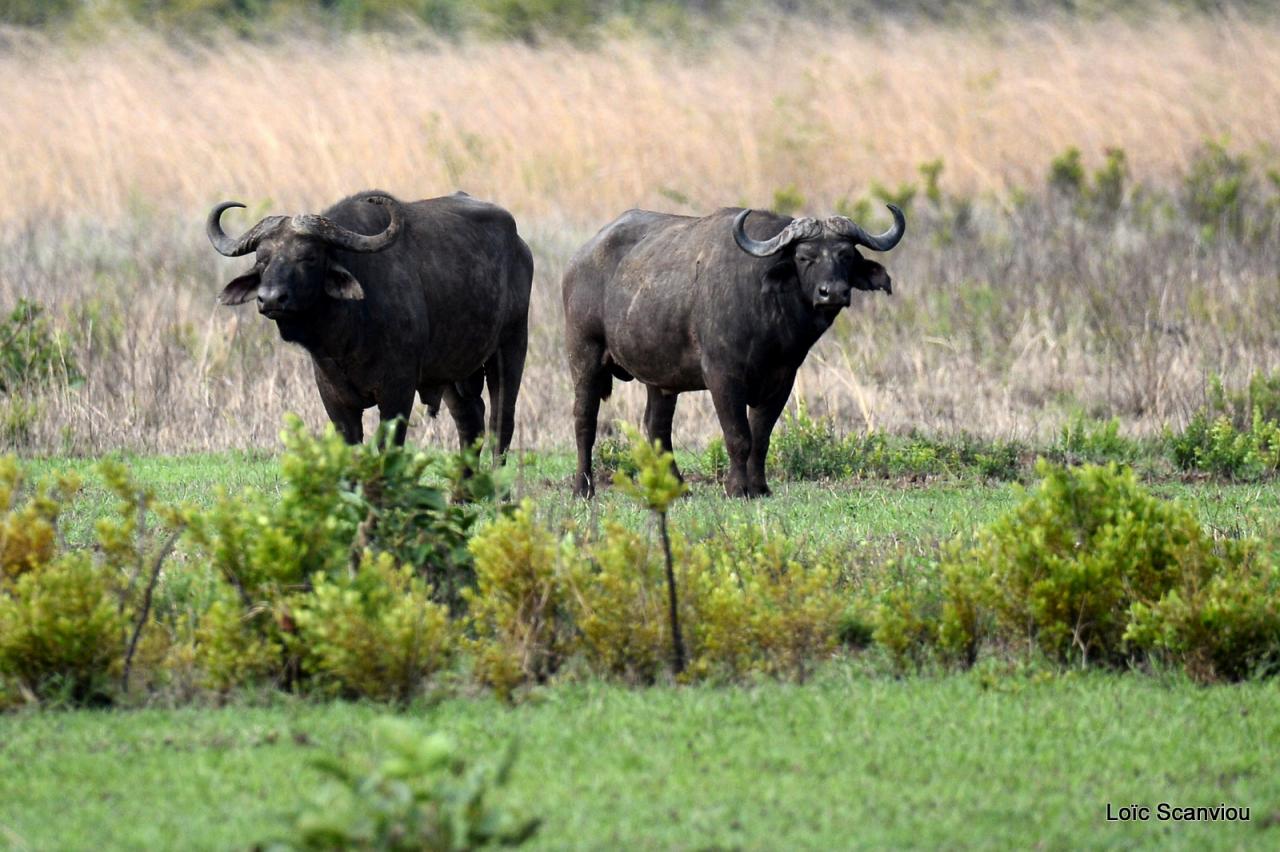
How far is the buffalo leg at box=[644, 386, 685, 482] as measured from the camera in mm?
11422

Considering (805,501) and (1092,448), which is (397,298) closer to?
(805,501)

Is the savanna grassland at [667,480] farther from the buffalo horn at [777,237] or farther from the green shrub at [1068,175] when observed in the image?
the buffalo horn at [777,237]

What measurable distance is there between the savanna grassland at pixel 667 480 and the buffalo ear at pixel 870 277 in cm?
120

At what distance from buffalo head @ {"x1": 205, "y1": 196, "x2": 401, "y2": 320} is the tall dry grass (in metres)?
3.28

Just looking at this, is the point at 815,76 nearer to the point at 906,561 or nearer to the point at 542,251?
the point at 542,251

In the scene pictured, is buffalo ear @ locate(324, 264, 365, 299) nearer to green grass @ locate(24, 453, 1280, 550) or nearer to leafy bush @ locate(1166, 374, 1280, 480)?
green grass @ locate(24, 453, 1280, 550)

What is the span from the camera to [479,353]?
35.4ft

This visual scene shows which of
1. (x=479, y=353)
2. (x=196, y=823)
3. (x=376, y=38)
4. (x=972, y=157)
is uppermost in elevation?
(x=376, y=38)

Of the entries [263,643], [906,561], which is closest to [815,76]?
[906,561]

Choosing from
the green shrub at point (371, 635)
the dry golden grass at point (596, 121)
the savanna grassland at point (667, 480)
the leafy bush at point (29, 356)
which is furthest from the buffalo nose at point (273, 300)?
the dry golden grass at point (596, 121)

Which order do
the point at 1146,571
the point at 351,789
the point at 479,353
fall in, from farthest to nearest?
1. the point at 479,353
2. the point at 1146,571
3. the point at 351,789

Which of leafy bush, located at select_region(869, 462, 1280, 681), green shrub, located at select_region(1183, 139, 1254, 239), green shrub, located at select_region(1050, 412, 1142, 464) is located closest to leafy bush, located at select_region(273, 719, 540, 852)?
leafy bush, located at select_region(869, 462, 1280, 681)

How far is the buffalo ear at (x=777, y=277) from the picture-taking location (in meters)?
10.3

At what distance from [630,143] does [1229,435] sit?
10.5 meters
